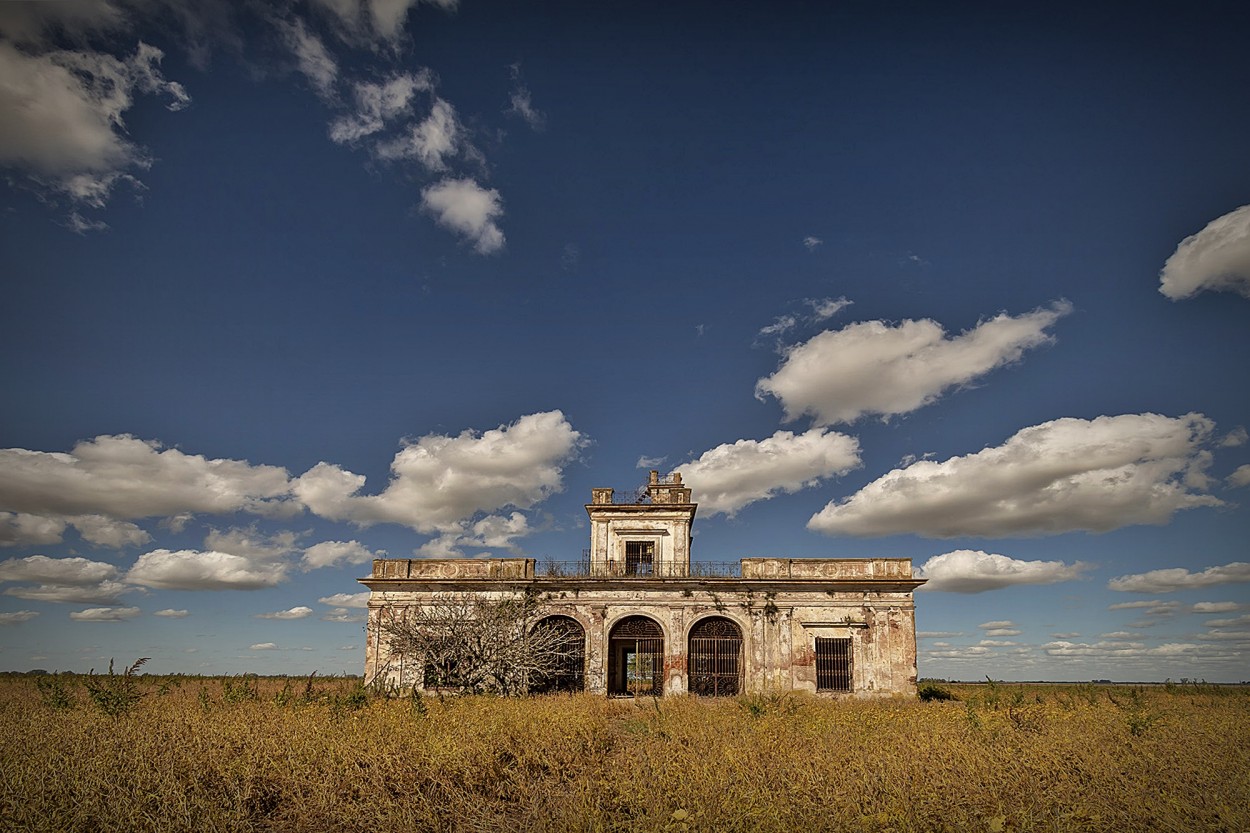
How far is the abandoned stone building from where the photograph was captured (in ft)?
78.5

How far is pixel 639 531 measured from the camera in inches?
1110

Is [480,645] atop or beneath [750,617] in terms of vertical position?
beneath

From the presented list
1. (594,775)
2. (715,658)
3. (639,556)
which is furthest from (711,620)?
(594,775)

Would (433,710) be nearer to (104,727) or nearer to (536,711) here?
(536,711)

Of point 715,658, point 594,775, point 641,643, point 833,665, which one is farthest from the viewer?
point 641,643

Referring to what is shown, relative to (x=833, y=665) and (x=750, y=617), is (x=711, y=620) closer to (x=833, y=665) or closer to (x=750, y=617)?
(x=750, y=617)

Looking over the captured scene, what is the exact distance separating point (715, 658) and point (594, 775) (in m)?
17.0

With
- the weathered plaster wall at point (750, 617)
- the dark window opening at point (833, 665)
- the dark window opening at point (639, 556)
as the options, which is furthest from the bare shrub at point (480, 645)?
Result: the dark window opening at point (833, 665)

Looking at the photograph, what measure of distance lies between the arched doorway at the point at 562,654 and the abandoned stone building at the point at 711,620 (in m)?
0.05

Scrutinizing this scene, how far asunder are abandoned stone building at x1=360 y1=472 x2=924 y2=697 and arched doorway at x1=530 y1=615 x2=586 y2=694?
0.05 m

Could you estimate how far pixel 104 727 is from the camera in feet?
34.3

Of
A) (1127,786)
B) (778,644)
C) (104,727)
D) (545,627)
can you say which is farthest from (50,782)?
(778,644)

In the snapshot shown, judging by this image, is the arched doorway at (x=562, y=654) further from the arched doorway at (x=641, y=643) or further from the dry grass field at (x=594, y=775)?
the dry grass field at (x=594, y=775)

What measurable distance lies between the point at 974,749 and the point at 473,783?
21.9ft
